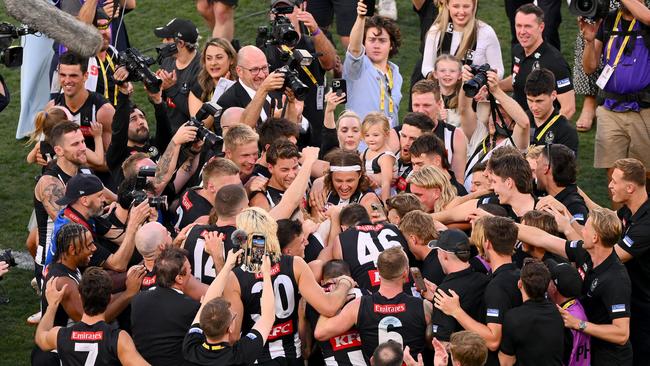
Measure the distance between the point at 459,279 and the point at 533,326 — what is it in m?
0.50

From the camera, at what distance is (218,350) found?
6035 mm

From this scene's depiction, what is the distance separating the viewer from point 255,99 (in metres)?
8.42

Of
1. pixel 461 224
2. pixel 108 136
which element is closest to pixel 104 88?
pixel 108 136

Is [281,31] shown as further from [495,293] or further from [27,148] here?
[27,148]

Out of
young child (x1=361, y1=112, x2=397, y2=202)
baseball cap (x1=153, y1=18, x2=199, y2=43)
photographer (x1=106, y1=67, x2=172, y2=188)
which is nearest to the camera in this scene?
young child (x1=361, y1=112, x2=397, y2=202)

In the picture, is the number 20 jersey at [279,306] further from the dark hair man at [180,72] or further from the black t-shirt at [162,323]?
the dark hair man at [180,72]

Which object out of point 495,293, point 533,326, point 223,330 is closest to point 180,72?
point 223,330

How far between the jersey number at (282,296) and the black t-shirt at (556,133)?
2688 millimetres

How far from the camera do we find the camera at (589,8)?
9.19m

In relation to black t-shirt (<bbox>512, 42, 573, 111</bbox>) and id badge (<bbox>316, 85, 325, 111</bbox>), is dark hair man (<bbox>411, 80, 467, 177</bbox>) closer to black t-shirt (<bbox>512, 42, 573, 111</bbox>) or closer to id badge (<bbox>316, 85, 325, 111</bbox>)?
black t-shirt (<bbox>512, 42, 573, 111</bbox>)

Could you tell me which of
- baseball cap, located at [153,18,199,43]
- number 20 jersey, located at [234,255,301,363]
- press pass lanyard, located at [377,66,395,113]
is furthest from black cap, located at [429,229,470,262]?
baseball cap, located at [153,18,199,43]

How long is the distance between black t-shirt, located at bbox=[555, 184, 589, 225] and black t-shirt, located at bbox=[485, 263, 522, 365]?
41.8 inches

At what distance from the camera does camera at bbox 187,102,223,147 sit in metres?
7.90

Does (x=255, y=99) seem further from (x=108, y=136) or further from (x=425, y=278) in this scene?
(x=425, y=278)
